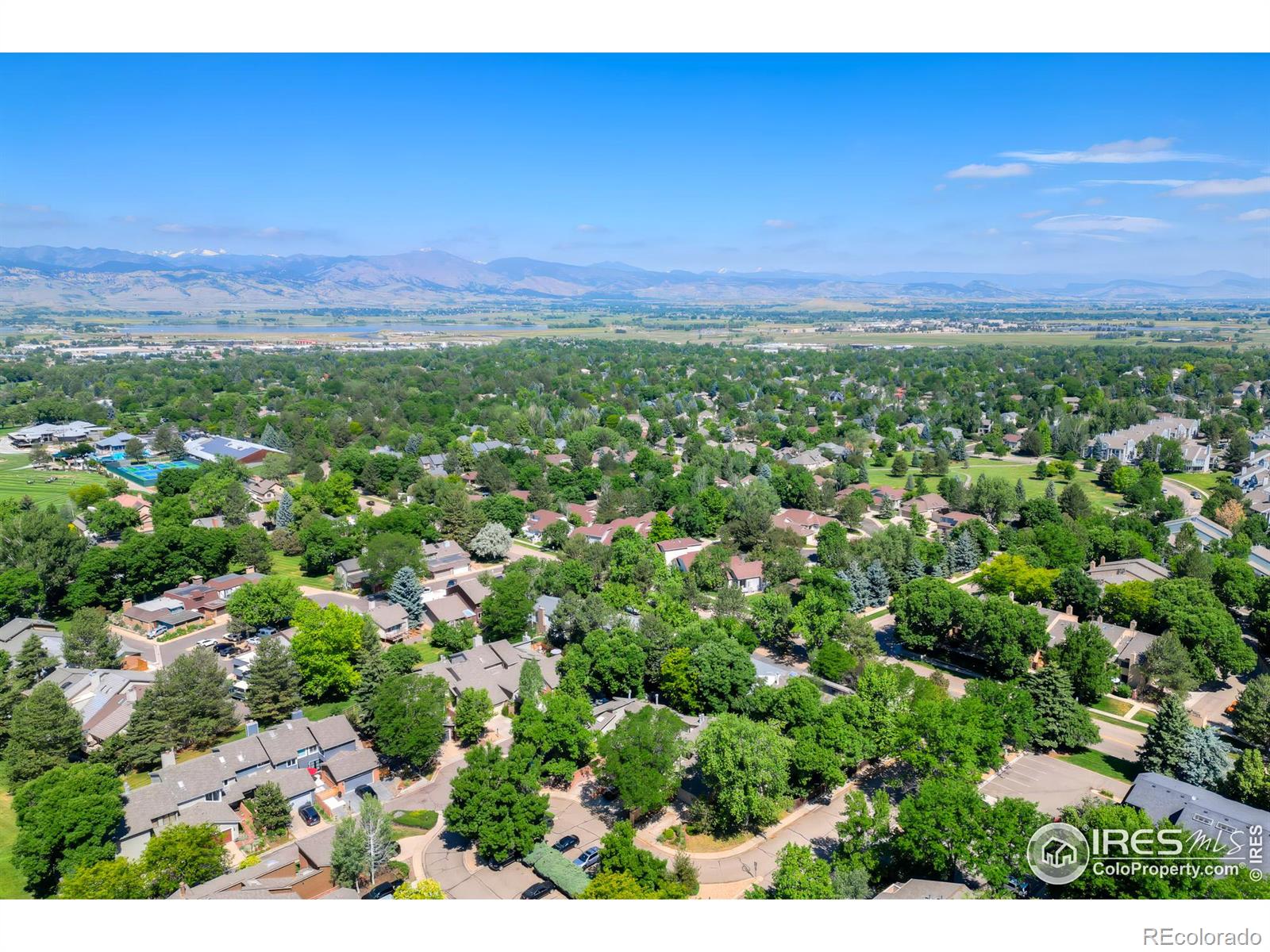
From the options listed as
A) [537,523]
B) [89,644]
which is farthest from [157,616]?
[537,523]

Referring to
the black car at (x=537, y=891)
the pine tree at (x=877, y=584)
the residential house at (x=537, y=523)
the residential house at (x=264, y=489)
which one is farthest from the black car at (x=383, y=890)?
the residential house at (x=264, y=489)

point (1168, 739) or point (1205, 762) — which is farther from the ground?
point (1168, 739)

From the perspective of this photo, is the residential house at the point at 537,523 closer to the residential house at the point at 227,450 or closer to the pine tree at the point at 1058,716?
the residential house at the point at 227,450

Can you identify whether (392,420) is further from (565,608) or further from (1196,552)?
A: (1196,552)

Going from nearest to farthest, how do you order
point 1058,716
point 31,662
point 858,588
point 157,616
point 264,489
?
point 1058,716 → point 31,662 → point 157,616 → point 858,588 → point 264,489

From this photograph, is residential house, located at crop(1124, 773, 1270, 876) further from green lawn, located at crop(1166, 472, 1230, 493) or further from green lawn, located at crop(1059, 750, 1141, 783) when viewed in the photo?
green lawn, located at crop(1166, 472, 1230, 493)

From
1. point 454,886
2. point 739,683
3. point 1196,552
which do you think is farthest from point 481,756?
point 1196,552

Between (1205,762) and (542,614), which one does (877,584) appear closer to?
(1205,762)
